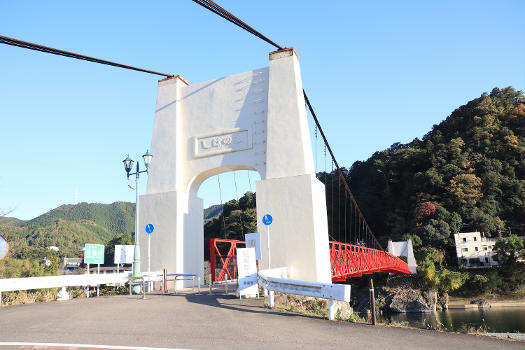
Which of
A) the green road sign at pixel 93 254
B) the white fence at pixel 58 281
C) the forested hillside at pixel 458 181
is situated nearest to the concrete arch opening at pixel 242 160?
the green road sign at pixel 93 254

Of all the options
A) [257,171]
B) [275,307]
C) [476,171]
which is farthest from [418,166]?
[275,307]

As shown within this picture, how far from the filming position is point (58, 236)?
99688mm

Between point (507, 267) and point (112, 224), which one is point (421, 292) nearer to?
point (507, 267)

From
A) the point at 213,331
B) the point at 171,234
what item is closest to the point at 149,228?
the point at 171,234

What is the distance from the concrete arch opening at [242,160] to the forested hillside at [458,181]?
3755 centimetres

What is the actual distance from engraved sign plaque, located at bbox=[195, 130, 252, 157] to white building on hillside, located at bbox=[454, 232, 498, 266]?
40433mm

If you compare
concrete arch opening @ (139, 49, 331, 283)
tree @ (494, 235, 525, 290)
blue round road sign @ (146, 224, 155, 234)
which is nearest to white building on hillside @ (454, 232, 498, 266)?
tree @ (494, 235, 525, 290)

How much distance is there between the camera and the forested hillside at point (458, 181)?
48.9 metres

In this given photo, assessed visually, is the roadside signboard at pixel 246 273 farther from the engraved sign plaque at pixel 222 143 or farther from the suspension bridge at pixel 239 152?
the engraved sign plaque at pixel 222 143

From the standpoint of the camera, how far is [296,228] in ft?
43.6

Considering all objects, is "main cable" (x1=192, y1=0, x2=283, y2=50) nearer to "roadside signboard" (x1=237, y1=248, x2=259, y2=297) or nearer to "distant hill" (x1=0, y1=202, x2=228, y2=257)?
"roadside signboard" (x1=237, y1=248, x2=259, y2=297)

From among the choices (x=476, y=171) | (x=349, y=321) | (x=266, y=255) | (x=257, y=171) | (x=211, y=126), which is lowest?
(x=349, y=321)

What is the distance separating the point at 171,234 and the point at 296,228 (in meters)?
5.02

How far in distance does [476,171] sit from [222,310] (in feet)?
178
